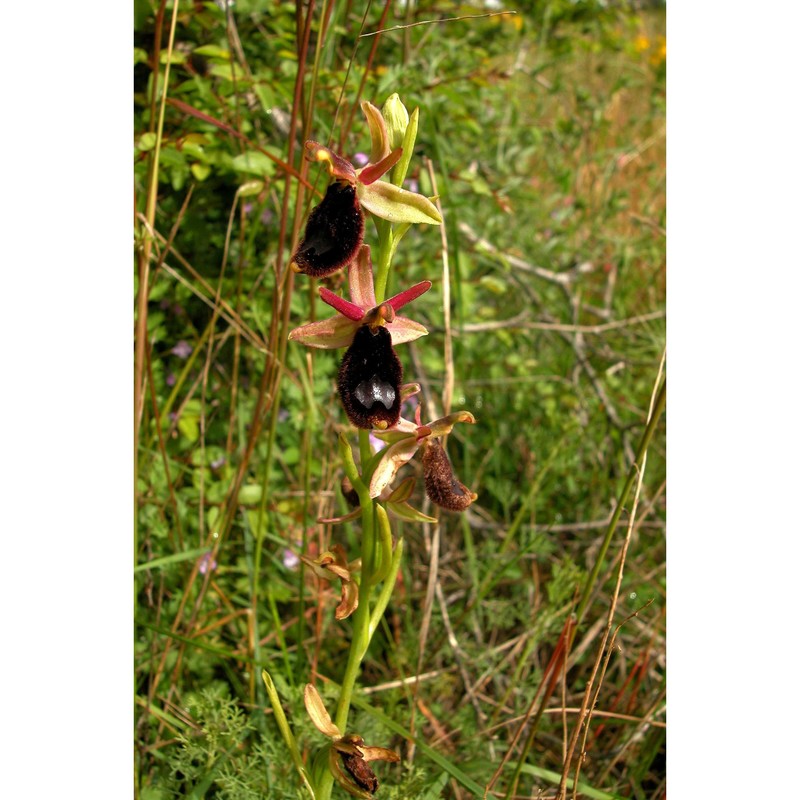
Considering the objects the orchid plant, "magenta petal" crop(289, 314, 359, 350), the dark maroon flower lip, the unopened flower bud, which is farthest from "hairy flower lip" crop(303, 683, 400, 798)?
the unopened flower bud

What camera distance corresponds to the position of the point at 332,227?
1020mm

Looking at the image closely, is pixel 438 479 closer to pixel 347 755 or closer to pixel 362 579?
pixel 362 579

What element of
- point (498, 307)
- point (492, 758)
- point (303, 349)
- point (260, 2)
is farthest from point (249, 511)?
point (498, 307)

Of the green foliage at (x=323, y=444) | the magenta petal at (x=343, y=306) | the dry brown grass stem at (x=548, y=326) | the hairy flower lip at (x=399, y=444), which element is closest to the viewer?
the magenta petal at (x=343, y=306)

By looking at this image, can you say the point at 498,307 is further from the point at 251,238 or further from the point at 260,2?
the point at 260,2

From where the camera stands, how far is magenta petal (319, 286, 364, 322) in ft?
3.28

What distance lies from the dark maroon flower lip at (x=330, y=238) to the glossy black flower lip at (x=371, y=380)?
99mm

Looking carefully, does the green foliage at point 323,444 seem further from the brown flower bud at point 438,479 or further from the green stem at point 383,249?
the brown flower bud at point 438,479

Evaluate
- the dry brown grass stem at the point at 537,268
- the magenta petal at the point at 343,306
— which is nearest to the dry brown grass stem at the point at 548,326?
the dry brown grass stem at the point at 537,268

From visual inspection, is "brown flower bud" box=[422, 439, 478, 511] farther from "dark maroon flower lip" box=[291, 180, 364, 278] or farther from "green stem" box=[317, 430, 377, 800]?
"dark maroon flower lip" box=[291, 180, 364, 278]

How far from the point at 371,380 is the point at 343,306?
0.10 m

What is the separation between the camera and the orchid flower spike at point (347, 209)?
102 cm

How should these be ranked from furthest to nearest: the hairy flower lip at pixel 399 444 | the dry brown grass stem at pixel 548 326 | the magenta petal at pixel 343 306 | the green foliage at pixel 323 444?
1. the dry brown grass stem at pixel 548 326
2. the green foliage at pixel 323 444
3. the hairy flower lip at pixel 399 444
4. the magenta petal at pixel 343 306

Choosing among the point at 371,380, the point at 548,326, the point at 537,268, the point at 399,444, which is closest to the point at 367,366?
the point at 371,380
